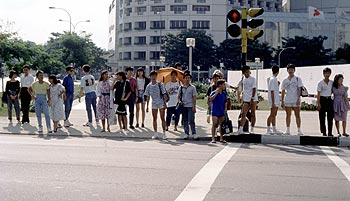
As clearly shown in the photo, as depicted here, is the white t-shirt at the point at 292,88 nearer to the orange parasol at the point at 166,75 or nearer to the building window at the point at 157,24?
the orange parasol at the point at 166,75

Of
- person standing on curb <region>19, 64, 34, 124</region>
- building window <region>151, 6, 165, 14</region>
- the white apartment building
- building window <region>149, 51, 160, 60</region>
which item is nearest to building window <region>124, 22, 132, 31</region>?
the white apartment building

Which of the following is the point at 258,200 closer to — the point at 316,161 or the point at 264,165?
the point at 264,165

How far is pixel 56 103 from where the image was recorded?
52.7 feet

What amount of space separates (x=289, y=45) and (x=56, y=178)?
76247 millimetres

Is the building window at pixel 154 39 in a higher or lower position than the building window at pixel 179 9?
lower

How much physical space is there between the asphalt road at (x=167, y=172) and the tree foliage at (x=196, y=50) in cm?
7335

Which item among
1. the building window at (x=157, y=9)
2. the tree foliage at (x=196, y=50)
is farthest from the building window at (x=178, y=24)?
the tree foliage at (x=196, y=50)

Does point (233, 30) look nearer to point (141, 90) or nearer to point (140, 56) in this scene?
point (141, 90)

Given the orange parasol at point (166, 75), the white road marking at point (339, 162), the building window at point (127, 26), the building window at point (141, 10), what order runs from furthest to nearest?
1. the building window at point (127, 26)
2. the building window at point (141, 10)
3. the orange parasol at point (166, 75)
4. the white road marking at point (339, 162)

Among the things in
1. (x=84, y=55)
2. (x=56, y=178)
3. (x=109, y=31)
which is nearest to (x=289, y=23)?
(x=84, y=55)

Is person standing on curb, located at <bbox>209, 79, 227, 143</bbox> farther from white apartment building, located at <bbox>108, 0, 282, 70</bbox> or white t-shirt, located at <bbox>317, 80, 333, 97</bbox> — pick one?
white apartment building, located at <bbox>108, 0, 282, 70</bbox>

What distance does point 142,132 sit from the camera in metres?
16.2

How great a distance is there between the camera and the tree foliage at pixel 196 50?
86688mm

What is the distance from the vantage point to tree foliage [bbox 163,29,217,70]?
86688 millimetres
